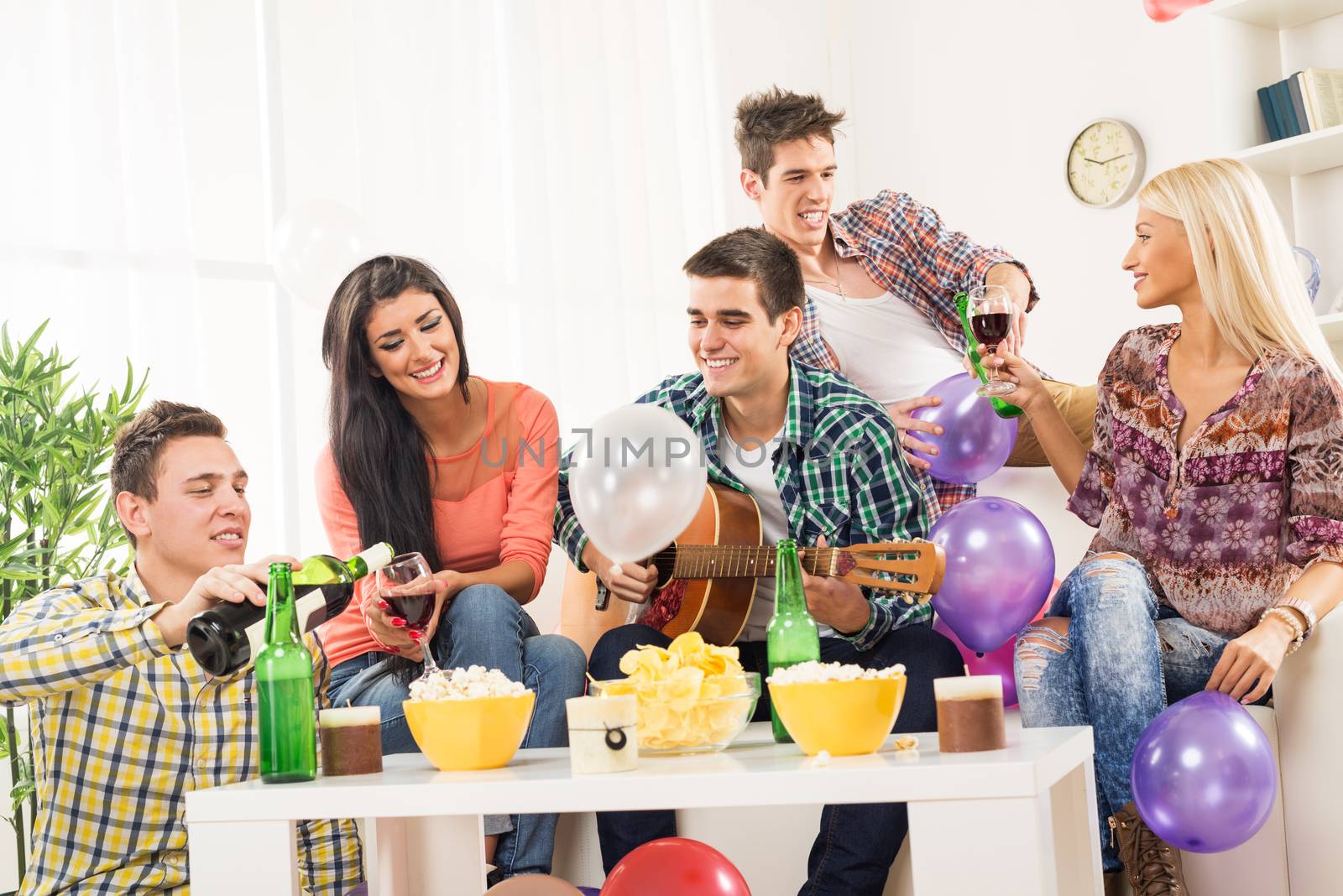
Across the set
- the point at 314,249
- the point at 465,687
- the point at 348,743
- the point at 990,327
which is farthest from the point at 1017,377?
the point at 314,249

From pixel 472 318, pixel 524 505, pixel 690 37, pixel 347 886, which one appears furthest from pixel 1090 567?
pixel 690 37

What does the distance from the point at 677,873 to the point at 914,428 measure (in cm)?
139

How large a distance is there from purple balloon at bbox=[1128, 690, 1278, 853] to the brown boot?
2.7 inches

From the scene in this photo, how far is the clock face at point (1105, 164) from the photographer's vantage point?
4414 mm

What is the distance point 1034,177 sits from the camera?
4.74 meters

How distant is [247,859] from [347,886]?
1.55 ft

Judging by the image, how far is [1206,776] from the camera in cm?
168

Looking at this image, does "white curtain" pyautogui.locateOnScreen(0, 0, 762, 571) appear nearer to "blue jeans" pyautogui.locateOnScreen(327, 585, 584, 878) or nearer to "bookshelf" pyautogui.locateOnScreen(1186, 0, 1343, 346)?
"blue jeans" pyautogui.locateOnScreen(327, 585, 584, 878)

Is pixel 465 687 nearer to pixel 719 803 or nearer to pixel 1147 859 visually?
pixel 719 803

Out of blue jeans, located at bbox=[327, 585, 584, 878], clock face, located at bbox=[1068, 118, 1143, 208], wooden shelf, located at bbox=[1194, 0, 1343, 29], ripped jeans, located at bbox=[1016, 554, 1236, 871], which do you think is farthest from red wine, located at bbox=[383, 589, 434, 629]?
clock face, located at bbox=[1068, 118, 1143, 208]

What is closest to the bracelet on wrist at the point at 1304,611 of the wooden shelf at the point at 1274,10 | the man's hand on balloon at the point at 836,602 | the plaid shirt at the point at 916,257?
the man's hand on balloon at the point at 836,602

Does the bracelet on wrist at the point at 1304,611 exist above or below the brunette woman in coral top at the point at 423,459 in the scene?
below

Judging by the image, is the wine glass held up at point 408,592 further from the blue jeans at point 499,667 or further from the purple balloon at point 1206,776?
the purple balloon at point 1206,776

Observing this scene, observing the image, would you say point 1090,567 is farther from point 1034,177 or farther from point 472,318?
point 1034,177
